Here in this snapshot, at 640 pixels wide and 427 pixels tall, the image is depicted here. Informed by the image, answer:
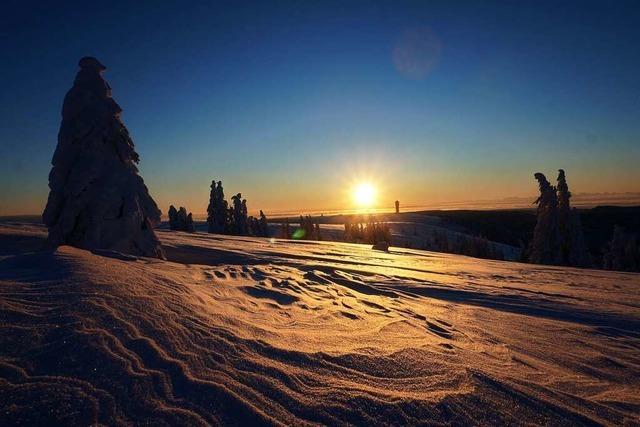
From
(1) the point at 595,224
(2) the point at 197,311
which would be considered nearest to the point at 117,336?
(2) the point at 197,311

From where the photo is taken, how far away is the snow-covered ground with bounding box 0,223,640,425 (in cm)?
224

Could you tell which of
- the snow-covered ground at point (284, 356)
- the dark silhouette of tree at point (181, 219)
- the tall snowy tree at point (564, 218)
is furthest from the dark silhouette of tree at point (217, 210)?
the snow-covered ground at point (284, 356)

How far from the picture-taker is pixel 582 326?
492 cm

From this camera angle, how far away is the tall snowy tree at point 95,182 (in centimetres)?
1014

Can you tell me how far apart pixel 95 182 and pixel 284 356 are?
10140 mm

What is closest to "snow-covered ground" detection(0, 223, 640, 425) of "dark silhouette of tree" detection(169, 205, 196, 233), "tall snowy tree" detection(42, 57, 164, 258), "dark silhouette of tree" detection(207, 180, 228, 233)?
"tall snowy tree" detection(42, 57, 164, 258)

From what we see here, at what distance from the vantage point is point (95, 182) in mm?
10375

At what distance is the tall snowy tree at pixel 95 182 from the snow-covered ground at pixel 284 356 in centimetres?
457

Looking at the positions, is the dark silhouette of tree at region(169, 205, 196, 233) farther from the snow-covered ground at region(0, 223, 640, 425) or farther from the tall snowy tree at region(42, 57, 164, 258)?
the snow-covered ground at region(0, 223, 640, 425)

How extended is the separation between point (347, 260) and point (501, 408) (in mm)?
8598

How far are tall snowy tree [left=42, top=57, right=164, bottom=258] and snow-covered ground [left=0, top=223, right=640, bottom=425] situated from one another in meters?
4.57

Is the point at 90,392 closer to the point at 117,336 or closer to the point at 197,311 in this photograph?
the point at 117,336

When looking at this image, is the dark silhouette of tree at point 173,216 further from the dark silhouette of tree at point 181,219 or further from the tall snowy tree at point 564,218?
the tall snowy tree at point 564,218

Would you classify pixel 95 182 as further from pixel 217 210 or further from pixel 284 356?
pixel 217 210
